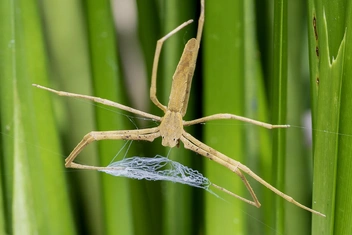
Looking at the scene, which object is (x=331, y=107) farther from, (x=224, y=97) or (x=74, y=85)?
(x=74, y=85)

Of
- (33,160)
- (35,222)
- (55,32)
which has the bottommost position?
(35,222)

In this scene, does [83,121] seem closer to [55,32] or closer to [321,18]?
[55,32]

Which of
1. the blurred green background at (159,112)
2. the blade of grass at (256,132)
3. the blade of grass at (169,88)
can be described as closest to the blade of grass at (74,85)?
the blurred green background at (159,112)

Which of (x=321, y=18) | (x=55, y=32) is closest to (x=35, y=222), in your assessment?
(x=55, y=32)

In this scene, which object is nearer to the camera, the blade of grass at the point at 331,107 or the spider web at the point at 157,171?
the blade of grass at the point at 331,107

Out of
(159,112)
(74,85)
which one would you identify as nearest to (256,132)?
(159,112)

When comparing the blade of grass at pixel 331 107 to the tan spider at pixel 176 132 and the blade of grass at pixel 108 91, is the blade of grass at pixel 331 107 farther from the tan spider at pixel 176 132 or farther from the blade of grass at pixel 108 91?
the blade of grass at pixel 108 91

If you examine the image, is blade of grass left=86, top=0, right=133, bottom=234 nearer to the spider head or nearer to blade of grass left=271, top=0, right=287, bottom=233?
the spider head
